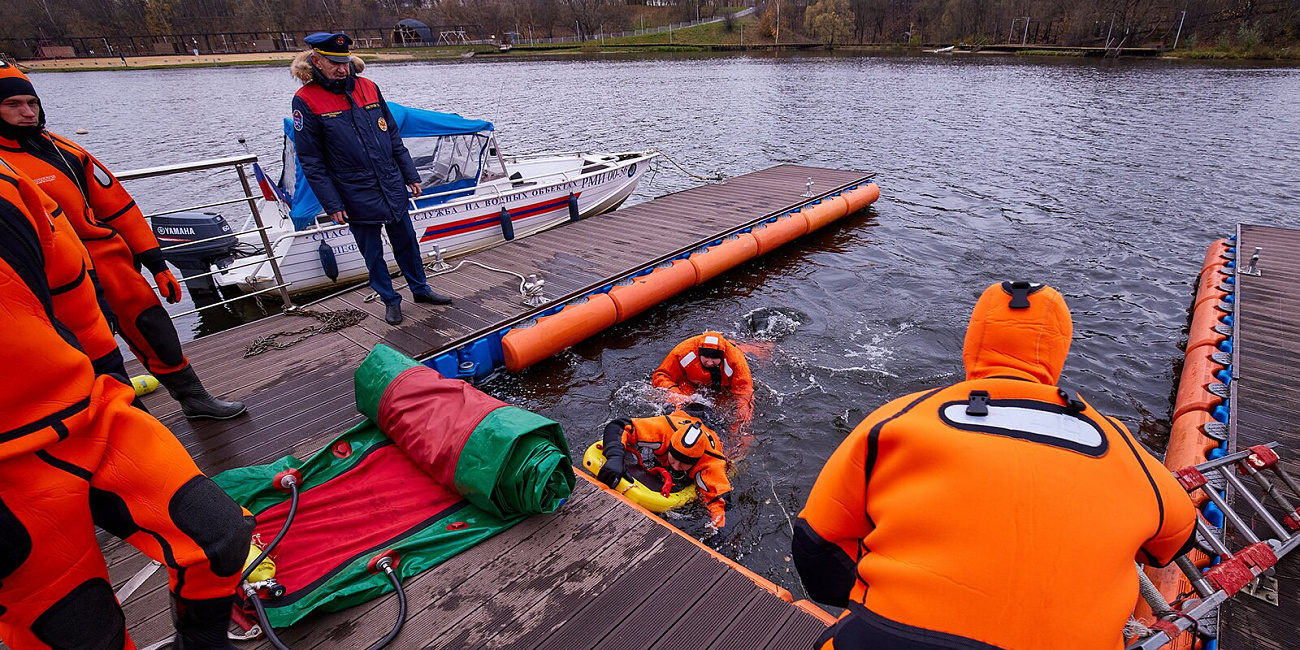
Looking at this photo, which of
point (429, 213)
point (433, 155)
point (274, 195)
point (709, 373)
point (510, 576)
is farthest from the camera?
point (433, 155)

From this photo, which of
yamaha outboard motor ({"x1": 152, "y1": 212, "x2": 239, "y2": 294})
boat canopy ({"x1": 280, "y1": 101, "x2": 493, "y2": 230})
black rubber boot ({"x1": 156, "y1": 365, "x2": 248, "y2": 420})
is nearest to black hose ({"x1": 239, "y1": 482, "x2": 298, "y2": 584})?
black rubber boot ({"x1": 156, "y1": 365, "x2": 248, "y2": 420})

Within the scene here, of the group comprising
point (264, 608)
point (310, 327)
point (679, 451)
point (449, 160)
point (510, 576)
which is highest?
point (449, 160)

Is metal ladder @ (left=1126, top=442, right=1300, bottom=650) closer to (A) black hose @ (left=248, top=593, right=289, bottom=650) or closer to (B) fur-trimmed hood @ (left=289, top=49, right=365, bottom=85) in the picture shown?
(A) black hose @ (left=248, top=593, right=289, bottom=650)

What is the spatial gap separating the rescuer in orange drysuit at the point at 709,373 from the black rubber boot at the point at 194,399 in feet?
12.7

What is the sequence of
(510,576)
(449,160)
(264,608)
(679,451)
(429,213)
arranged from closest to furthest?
(264,608) → (510,576) → (679,451) → (429,213) → (449,160)

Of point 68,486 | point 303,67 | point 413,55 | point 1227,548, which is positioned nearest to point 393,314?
point 303,67

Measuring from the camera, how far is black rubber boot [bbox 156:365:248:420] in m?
4.13

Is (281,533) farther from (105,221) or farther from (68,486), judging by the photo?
(105,221)

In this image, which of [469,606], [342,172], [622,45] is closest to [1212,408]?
[469,606]

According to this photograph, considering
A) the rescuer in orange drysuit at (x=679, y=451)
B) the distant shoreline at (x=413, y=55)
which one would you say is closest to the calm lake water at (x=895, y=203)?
the rescuer in orange drysuit at (x=679, y=451)

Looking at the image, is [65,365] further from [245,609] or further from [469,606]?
[469,606]

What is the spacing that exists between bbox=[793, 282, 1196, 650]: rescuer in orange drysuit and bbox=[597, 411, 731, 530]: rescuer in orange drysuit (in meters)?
2.71

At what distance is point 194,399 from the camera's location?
4359 mm

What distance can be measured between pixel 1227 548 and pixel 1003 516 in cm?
351
